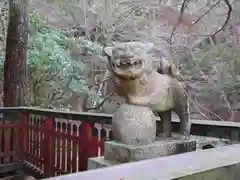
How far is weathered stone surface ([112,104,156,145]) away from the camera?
2.14 meters

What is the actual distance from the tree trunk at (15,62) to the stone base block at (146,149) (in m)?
4.53

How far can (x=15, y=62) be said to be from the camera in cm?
632

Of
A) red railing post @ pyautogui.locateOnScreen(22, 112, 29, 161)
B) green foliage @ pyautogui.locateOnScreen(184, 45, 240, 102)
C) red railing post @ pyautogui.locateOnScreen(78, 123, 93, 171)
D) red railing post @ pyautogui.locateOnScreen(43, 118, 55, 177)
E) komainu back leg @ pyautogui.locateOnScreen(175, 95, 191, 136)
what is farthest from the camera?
green foliage @ pyautogui.locateOnScreen(184, 45, 240, 102)

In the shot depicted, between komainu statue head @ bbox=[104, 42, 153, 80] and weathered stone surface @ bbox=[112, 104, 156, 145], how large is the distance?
26cm

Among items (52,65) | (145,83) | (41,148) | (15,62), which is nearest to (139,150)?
(145,83)

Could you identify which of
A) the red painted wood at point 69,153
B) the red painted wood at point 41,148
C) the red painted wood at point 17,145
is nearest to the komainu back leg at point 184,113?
the red painted wood at point 69,153

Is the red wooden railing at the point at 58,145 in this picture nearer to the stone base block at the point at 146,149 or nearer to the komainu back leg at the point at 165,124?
the komainu back leg at the point at 165,124

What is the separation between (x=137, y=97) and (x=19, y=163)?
11.9 ft

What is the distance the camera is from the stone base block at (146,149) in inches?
81.8

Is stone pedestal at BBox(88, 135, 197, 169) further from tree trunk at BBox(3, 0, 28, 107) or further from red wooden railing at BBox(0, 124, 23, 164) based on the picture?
tree trunk at BBox(3, 0, 28, 107)

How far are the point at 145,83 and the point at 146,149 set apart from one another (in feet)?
1.53

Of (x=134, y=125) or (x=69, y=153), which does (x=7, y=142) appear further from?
(x=134, y=125)

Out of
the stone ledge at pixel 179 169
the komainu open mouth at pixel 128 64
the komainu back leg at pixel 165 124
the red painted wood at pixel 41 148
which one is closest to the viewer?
the stone ledge at pixel 179 169

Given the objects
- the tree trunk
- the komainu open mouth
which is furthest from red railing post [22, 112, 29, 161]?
the komainu open mouth
